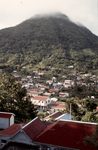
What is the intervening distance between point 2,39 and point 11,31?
1527cm

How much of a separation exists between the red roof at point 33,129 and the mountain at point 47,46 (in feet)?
269

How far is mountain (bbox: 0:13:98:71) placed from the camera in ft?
331

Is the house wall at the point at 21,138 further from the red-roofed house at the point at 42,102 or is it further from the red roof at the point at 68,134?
the red-roofed house at the point at 42,102

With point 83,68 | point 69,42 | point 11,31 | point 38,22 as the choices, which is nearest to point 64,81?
point 83,68

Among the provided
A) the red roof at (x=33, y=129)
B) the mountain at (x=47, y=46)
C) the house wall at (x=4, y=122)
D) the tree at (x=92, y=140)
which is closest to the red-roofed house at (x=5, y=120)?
the house wall at (x=4, y=122)

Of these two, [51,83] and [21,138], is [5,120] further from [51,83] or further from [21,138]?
[51,83]

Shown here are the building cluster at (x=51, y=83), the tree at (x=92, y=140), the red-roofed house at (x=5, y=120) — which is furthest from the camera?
the building cluster at (x=51, y=83)

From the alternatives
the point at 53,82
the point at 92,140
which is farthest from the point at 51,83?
the point at 92,140

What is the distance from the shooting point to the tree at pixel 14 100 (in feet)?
58.2

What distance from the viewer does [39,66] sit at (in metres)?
96.7

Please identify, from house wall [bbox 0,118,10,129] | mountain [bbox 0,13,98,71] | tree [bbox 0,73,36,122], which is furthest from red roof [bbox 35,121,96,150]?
mountain [bbox 0,13,98,71]

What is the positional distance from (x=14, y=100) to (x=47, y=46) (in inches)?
4259

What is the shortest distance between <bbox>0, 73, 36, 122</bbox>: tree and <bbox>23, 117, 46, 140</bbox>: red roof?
740 cm

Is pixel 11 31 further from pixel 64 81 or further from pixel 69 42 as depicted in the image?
pixel 64 81
